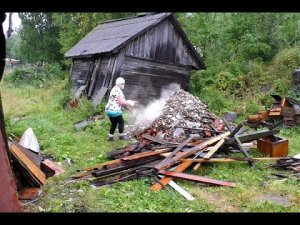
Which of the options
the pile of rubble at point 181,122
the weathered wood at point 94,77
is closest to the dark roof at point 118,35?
the weathered wood at point 94,77

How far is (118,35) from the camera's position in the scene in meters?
15.0

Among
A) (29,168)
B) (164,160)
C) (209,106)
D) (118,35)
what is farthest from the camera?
(118,35)

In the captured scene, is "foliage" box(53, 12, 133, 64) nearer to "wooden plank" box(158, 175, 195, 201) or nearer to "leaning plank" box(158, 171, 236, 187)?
"leaning plank" box(158, 171, 236, 187)

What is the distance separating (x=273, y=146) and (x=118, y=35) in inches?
369

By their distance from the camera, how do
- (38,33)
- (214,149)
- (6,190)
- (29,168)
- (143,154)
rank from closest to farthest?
1. (6,190)
2. (29,168)
3. (143,154)
4. (214,149)
5. (38,33)

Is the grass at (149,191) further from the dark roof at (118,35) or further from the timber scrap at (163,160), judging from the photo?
the dark roof at (118,35)

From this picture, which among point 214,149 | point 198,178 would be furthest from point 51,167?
point 214,149

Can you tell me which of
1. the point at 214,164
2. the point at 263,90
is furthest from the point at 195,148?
the point at 263,90

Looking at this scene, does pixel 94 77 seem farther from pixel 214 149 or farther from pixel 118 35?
pixel 214 149

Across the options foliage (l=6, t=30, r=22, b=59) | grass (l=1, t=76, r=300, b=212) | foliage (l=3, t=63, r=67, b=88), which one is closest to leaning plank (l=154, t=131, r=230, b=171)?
grass (l=1, t=76, r=300, b=212)

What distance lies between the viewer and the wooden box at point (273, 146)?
7.80 m

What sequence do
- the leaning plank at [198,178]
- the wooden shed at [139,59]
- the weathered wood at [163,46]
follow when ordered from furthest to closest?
the weathered wood at [163,46], the wooden shed at [139,59], the leaning plank at [198,178]

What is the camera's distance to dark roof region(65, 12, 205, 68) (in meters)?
13.9
